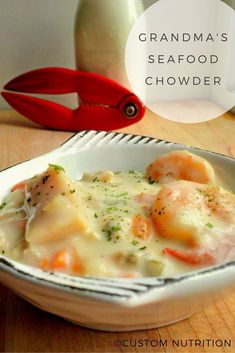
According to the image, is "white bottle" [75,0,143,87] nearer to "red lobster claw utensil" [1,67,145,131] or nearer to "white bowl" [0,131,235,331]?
"red lobster claw utensil" [1,67,145,131]

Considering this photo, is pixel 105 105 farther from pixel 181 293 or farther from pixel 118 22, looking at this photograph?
pixel 181 293

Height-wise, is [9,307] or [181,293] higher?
[181,293]

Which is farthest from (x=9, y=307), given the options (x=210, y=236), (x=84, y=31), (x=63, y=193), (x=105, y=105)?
(x=84, y=31)

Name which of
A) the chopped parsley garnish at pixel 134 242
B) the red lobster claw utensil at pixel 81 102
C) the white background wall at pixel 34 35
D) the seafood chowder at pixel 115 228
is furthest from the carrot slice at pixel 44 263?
the white background wall at pixel 34 35

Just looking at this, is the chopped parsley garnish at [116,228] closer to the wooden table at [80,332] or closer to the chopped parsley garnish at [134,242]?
the chopped parsley garnish at [134,242]

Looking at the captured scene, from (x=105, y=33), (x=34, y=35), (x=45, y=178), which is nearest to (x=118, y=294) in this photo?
(x=45, y=178)

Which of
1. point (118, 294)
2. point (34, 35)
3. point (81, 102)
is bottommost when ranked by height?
point (81, 102)

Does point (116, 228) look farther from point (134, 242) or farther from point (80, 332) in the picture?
point (80, 332)
